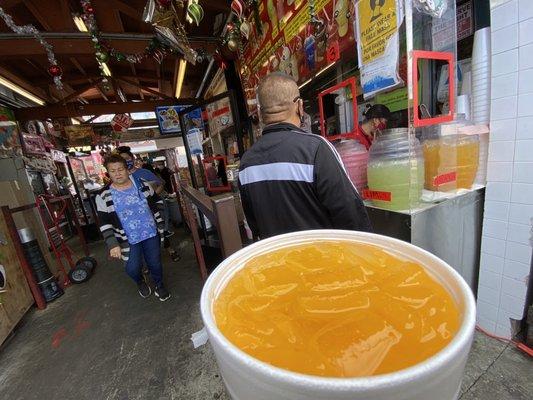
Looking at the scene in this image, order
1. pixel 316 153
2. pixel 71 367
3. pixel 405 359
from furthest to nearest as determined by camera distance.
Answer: pixel 71 367 < pixel 316 153 < pixel 405 359

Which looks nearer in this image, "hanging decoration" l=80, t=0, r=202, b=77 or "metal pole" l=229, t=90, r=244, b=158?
"hanging decoration" l=80, t=0, r=202, b=77

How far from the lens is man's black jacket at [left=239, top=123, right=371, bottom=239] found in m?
1.22

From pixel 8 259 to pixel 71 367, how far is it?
1.66 metres

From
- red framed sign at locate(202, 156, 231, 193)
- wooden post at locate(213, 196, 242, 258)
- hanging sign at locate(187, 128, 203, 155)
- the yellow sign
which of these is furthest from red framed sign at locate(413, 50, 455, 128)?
hanging sign at locate(187, 128, 203, 155)

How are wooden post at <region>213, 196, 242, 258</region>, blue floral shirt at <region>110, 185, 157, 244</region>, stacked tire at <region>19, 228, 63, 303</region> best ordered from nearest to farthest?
1. wooden post at <region>213, 196, 242, 258</region>
2. blue floral shirt at <region>110, 185, 157, 244</region>
3. stacked tire at <region>19, 228, 63, 303</region>

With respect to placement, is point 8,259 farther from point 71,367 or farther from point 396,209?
point 396,209

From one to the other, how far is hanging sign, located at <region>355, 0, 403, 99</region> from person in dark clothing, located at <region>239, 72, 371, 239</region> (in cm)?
57

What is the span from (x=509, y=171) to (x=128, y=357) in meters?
3.18

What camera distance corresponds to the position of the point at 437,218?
1.55 meters

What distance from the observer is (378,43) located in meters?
1.51

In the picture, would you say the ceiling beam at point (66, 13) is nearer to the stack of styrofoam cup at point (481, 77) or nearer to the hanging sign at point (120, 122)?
the stack of styrofoam cup at point (481, 77)

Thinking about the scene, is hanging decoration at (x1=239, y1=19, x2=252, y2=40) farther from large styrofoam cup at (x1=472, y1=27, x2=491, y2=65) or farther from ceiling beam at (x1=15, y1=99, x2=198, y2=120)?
ceiling beam at (x1=15, y1=99, x2=198, y2=120)

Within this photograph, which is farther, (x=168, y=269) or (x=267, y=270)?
(x=168, y=269)

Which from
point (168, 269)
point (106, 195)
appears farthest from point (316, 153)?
point (168, 269)
